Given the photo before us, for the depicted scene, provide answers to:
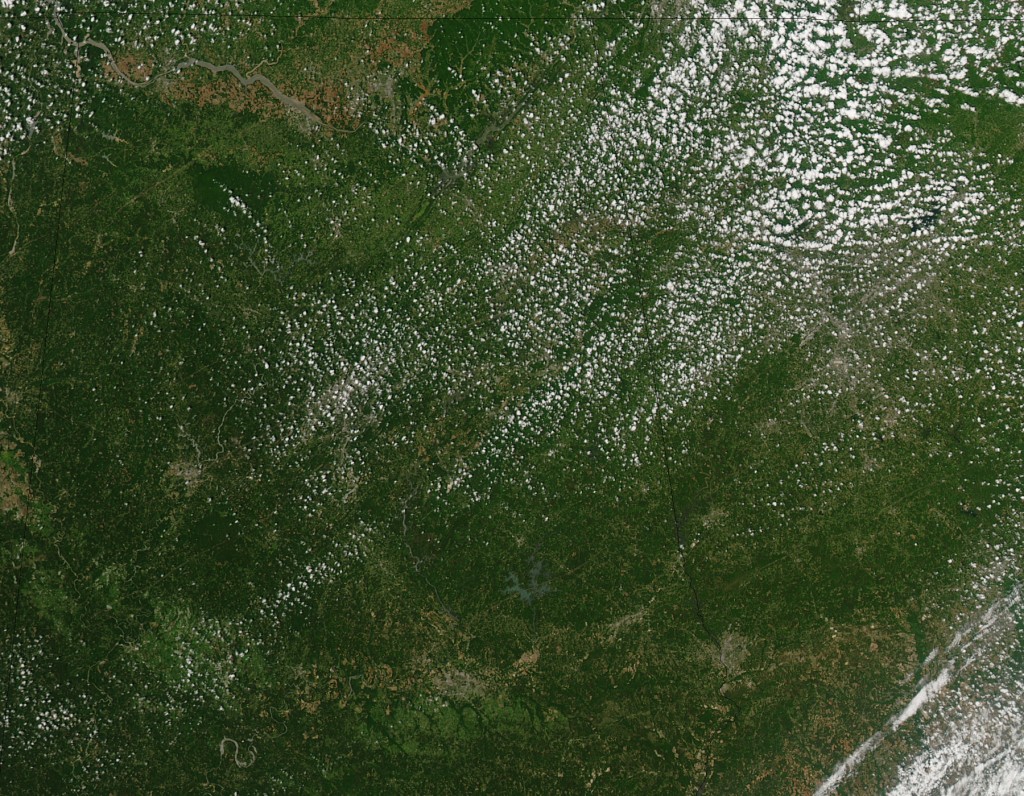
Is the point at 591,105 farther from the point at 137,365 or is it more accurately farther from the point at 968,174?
the point at 137,365

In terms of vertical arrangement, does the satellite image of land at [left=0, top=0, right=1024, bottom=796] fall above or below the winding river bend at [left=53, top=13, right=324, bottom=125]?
below

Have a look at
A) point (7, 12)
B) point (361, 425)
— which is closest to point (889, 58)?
point (361, 425)

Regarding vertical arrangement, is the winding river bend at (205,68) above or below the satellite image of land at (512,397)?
above

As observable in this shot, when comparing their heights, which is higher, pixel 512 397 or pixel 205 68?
pixel 205 68
